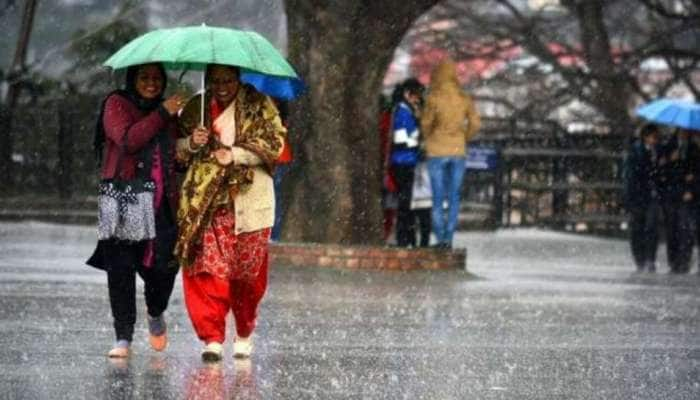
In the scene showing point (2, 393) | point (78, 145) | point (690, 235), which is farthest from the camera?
point (78, 145)

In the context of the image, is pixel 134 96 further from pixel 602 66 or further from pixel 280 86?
pixel 602 66

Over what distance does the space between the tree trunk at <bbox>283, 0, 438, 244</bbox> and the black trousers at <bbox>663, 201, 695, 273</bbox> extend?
11.7ft

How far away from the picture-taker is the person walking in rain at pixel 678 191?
21906mm

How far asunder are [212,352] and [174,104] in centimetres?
118

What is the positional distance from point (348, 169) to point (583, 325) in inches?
226

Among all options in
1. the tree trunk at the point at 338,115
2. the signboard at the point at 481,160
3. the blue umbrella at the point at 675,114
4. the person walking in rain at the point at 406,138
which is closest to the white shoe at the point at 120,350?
the tree trunk at the point at 338,115

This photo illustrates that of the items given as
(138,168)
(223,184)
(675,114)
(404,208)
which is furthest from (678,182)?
(138,168)

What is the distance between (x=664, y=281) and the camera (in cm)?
2000

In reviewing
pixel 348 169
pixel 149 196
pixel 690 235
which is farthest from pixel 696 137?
pixel 149 196

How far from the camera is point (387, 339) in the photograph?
41.0ft

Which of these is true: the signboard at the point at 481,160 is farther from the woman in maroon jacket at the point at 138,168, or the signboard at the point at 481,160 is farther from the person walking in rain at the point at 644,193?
the woman in maroon jacket at the point at 138,168

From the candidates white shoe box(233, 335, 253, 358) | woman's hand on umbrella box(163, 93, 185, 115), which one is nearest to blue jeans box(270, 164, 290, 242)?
white shoe box(233, 335, 253, 358)

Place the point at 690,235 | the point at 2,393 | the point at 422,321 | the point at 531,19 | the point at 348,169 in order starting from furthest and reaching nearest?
1. the point at 531,19
2. the point at 690,235
3. the point at 348,169
4. the point at 422,321
5. the point at 2,393

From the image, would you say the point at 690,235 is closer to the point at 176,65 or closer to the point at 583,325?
the point at 583,325
